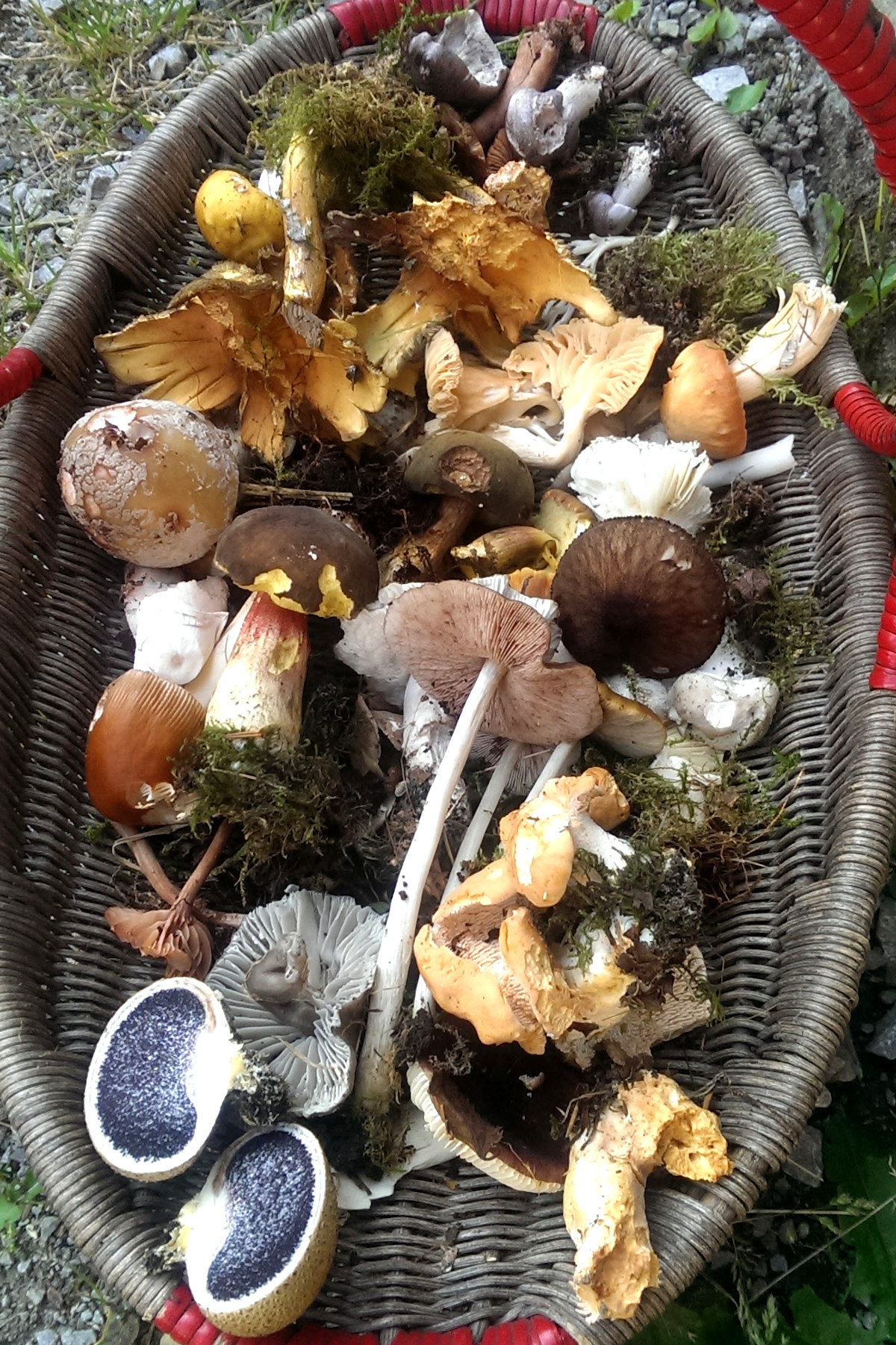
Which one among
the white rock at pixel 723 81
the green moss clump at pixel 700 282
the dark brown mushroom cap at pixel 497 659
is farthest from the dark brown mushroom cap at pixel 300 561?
the white rock at pixel 723 81

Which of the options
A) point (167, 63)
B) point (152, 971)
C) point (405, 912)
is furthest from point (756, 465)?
point (167, 63)

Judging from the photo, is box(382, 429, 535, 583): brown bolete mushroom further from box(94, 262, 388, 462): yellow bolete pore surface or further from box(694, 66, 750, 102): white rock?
box(694, 66, 750, 102): white rock

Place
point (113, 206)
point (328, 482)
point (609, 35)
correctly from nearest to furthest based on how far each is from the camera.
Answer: point (328, 482)
point (113, 206)
point (609, 35)

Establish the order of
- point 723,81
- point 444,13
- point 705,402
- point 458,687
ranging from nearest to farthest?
point 458,687 < point 705,402 < point 444,13 < point 723,81

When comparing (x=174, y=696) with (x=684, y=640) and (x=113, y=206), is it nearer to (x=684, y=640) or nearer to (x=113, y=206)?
(x=684, y=640)

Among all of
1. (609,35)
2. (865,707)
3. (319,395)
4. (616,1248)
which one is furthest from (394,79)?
(616,1248)

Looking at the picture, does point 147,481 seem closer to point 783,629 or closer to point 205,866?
point 205,866

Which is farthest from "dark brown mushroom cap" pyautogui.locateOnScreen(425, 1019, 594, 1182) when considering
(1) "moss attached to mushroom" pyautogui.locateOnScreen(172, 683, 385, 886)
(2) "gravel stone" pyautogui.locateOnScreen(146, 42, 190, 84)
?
(2) "gravel stone" pyautogui.locateOnScreen(146, 42, 190, 84)
